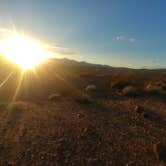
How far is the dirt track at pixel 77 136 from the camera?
615 cm

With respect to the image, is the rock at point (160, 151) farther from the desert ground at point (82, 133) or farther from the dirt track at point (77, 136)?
the dirt track at point (77, 136)

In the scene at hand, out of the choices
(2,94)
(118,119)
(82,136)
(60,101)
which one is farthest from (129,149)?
(2,94)

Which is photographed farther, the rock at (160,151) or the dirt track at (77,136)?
the dirt track at (77,136)

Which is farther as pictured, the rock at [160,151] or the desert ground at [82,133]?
the desert ground at [82,133]

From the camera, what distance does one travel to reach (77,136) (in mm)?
7625

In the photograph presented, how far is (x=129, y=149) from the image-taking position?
6.66 metres

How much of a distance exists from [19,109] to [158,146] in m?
6.86

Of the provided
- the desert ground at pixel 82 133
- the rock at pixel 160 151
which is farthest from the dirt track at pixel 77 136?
the rock at pixel 160 151

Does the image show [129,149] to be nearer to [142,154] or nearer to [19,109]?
[142,154]

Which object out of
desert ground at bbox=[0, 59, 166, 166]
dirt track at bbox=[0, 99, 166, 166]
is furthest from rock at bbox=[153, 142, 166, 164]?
dirt track at bbox=[0, 99, 166, 166]

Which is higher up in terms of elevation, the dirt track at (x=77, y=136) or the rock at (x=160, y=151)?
the rock at (x=160, y=151)

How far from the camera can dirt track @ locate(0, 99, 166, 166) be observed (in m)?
6.15

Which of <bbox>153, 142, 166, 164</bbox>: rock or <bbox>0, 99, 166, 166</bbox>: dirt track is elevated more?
<bbox>153, 142, 166, 164</bbox>: rock

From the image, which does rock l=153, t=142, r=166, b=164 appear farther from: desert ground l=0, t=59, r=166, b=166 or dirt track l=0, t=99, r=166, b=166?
dirt track l=0, t=99, r=166, b=166
